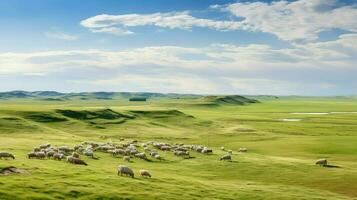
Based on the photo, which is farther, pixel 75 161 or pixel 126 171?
pixel 75 161

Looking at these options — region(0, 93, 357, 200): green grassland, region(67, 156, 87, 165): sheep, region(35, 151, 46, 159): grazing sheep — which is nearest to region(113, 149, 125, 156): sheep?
region(0, 93, 357, 200): green grassland

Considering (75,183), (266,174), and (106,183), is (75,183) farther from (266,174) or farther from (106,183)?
(266,174)

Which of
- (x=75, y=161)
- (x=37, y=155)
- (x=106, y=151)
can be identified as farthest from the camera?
(x=106, y=151)

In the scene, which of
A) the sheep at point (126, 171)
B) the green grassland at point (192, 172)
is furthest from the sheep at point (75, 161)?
the sheep at point (126, 171)

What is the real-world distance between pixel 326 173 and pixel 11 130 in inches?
2447

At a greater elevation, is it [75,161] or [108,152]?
[75,161]

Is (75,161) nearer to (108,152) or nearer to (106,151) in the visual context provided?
(108,152)

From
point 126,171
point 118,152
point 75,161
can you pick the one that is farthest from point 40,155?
point 118,152

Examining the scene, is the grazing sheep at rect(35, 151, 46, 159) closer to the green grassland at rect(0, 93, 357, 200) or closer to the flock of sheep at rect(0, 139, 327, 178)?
the flock of sheep at rect(0, 139, 327, 178)

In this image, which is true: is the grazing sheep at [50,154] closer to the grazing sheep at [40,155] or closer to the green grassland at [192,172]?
the grazing sheep at [40,155]

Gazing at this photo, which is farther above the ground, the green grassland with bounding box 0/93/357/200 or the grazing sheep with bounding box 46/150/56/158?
the grazing sheep with bounding box 46/150/56/158

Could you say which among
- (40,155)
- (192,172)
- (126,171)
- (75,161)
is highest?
(40,155)

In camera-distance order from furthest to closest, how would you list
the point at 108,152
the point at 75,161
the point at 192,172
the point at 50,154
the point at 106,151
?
the point at 106,151
the point at 108,152
the point at 192,172
the point at 50,154
the point at 75,161

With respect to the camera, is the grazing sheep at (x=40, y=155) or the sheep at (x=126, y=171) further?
the grazing sheep at (x=40, y=155)
